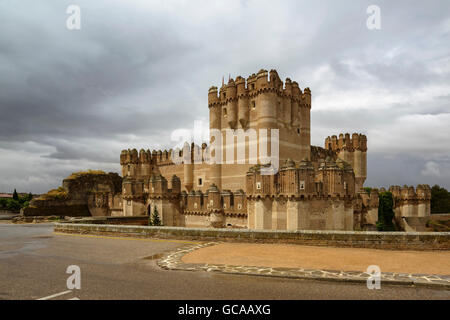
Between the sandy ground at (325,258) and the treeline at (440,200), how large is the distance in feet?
191

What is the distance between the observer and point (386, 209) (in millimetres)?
39812

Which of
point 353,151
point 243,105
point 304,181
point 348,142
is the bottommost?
point 304,181

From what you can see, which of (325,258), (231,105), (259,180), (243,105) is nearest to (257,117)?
(243,105)

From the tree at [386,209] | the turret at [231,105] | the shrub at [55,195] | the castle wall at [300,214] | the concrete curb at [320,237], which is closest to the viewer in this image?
the concrete curb at [320,237]

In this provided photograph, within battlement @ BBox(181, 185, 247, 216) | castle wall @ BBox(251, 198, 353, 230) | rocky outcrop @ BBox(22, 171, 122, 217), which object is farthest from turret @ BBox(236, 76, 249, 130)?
rocky outcrop @ BBox(22, 171, 122, 217)

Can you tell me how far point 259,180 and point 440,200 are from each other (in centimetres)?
5533

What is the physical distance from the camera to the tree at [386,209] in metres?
38.9

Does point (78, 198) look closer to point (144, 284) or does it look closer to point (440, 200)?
point (144, 284)

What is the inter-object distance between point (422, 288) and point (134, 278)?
7.77 m

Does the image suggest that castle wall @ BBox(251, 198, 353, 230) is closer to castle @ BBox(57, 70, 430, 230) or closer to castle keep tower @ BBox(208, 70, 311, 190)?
castle @ BBox(57, 70, 430, 230)

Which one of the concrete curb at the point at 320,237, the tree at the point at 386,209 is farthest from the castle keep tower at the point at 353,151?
the concrete curb at the point at 320,237

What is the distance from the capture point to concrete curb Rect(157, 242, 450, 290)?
7.22m

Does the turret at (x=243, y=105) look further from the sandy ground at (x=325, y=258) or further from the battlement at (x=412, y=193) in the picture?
the battlement at (x=412, y=193)

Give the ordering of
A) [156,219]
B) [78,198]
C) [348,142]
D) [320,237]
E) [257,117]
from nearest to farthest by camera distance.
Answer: [320,237], [156,219], [257,117], [78,198], [348,142]
